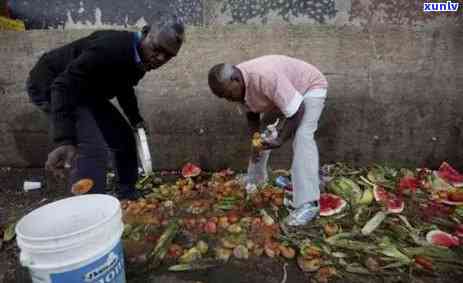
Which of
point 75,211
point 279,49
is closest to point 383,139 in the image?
point 279,49

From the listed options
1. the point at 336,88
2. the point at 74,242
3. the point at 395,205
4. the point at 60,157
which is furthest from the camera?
the point at 336,88

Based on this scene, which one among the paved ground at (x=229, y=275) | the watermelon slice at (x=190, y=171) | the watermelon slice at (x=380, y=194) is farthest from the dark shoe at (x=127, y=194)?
the watermelon slice at (x=380, y=194)

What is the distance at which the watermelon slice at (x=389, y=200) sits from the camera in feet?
11.3

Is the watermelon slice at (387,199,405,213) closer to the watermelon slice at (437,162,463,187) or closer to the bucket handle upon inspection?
the watermelon slice at (437,162,463,187)

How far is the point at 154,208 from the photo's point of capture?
3.58 metres

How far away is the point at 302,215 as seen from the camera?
3.19 meters

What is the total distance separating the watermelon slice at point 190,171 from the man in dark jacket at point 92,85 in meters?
1.14

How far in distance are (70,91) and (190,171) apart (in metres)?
1.96

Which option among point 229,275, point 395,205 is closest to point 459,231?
point 395,205

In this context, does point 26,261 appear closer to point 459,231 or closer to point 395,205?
point 395,205

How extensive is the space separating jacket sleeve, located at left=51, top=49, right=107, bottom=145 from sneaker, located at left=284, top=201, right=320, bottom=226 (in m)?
2.00

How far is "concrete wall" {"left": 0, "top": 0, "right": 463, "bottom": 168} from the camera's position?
418 cm

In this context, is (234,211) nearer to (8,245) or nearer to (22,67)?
(8,245)

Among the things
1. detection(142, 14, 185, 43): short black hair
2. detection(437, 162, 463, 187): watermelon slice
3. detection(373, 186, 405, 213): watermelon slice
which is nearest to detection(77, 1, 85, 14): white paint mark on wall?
detection(142, 14, 185, 43): short black hair
